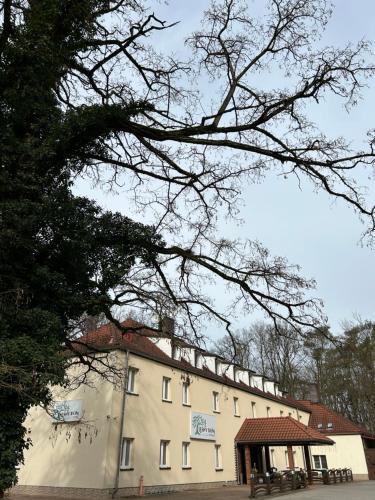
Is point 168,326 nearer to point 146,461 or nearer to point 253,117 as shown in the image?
point 253,117

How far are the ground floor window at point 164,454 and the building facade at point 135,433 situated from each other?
1.7 inches

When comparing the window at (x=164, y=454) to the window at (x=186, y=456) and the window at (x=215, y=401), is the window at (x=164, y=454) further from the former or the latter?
the window at (x=215, y=401)

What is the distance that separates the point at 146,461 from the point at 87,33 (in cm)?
1676

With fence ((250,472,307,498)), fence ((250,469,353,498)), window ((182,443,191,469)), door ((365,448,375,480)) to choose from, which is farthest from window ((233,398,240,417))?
door ((365,448,375,480))

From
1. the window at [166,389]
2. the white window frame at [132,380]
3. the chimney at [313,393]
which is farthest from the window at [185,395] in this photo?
the chimney at [313,393]

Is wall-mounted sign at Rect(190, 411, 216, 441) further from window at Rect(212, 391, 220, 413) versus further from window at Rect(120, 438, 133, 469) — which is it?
window at Rect(120, 438, 133, 469)

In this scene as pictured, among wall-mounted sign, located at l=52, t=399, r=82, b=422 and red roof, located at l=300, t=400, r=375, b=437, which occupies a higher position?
red roof, located at l=300, t=400, r=375, b=437

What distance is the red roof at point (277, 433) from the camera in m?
25.3

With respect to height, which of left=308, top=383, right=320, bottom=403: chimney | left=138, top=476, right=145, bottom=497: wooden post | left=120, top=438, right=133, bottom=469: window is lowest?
left=138, top=476, right=145, bottom=497: wooden post

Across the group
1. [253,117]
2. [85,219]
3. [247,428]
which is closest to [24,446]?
[85,219]

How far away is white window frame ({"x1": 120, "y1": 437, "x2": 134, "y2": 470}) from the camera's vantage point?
18.6 m

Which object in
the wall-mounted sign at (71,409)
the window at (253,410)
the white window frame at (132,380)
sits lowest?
the wall-mounted sign at (71,409)

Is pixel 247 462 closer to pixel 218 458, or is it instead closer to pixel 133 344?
pixel 218 458

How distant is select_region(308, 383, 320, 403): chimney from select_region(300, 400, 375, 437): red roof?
113 centimetres
